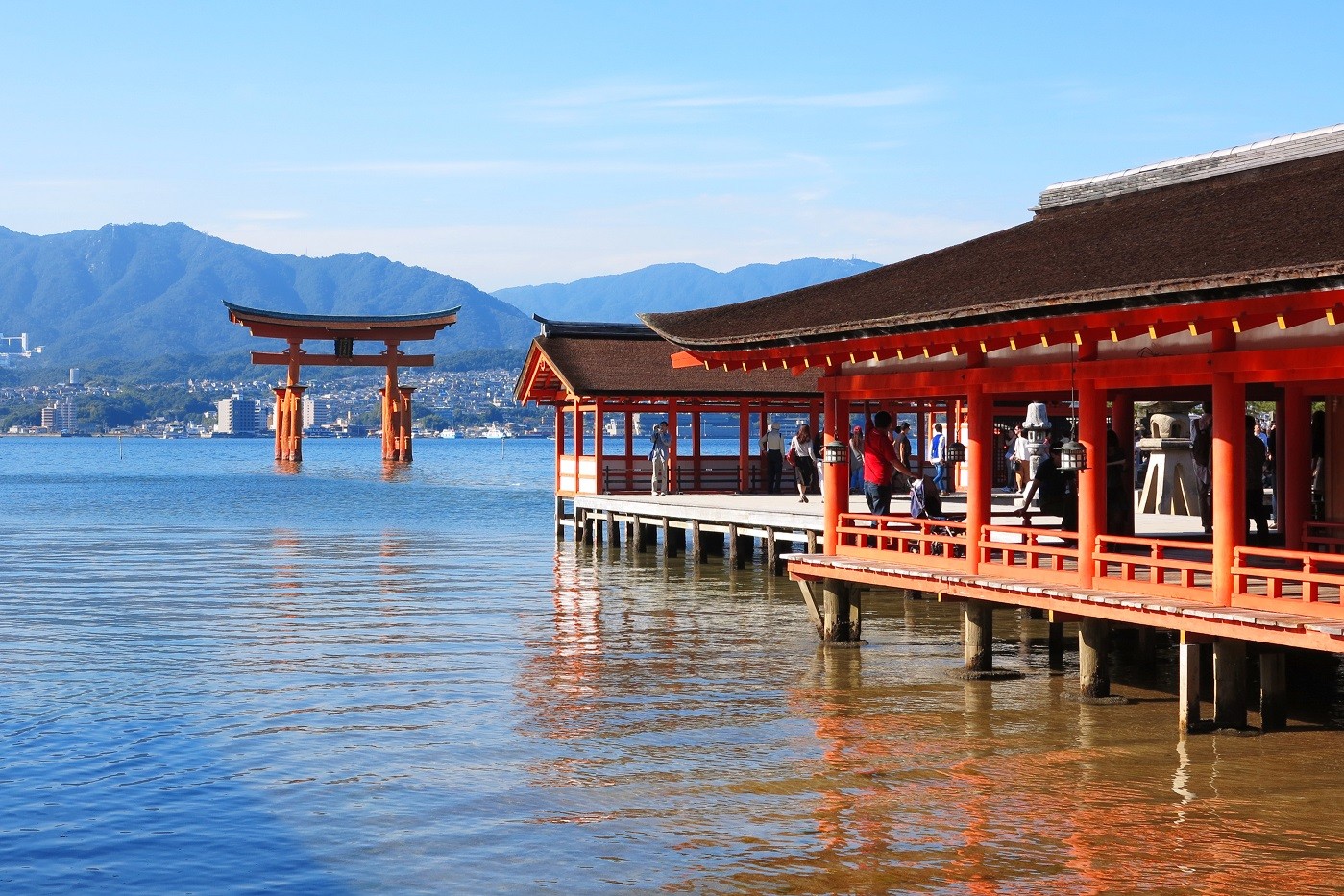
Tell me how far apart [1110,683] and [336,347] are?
71763 mm

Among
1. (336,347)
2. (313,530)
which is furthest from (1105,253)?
(336,347)

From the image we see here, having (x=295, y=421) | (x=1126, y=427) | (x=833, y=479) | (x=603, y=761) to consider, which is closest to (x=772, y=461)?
(x=1126, y=427)

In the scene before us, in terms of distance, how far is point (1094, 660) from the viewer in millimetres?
14555

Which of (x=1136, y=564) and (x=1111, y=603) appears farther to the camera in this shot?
(x=1136, y=564)

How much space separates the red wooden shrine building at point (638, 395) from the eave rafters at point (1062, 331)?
49.2 ft

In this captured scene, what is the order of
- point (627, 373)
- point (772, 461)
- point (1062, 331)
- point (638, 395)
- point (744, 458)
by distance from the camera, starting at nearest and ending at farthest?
1. point (1062, 331)
2. point (638, 395)
3. point (627, 373)
4. point (772, 461)
5. point (744, 458)

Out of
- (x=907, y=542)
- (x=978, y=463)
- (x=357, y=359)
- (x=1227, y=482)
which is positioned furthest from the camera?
(x=357, y=359)

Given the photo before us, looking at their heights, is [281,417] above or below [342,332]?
below

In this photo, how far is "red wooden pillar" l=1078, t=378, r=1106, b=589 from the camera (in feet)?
45.8

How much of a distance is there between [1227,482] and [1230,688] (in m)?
1.76

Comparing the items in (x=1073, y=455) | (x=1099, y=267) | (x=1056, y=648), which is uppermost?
(x=1099, y=267)

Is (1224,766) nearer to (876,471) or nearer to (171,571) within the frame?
(876,471)

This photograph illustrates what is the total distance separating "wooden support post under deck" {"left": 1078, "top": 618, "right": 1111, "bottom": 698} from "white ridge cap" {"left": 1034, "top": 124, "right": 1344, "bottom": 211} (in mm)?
5298

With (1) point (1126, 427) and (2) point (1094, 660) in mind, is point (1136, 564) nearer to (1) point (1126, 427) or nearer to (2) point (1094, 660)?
(2) point (1094, 660)
